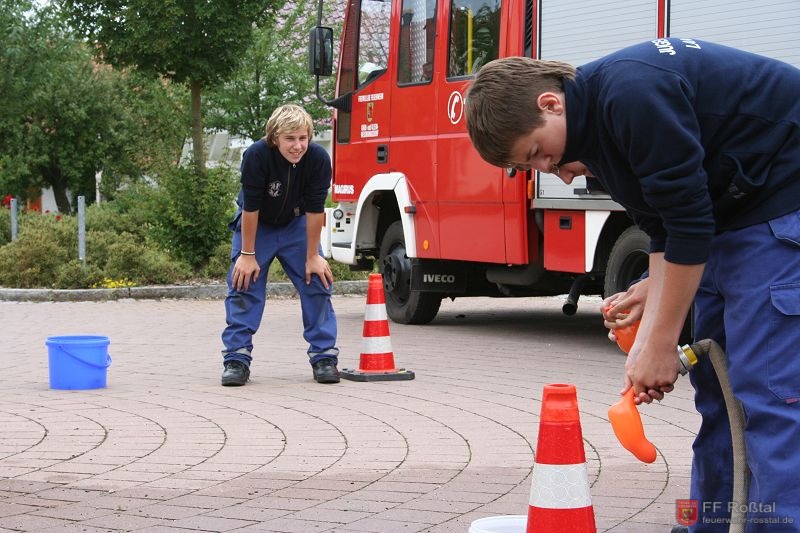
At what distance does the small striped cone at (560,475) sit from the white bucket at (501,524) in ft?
0.53

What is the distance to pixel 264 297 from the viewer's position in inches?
321

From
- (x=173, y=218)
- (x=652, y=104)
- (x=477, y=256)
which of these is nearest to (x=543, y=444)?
(x=652, y=104)

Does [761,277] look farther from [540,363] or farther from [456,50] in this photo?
[456,50]

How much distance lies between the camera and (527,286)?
11.0m

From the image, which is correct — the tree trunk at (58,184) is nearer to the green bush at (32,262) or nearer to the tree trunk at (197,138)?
the tree trunk at (197,138)

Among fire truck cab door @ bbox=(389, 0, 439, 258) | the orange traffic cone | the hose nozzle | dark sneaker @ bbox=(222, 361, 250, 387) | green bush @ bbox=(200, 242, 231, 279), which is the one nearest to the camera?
the hose nozzle

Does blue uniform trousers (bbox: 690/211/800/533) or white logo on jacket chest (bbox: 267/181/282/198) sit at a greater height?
white logo on jacket chest (bbox: 267/181/282/198)

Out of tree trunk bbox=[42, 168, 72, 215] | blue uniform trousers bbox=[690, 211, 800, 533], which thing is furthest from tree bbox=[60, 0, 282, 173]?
tree trunk bbox=[42, 168, 72, 215]

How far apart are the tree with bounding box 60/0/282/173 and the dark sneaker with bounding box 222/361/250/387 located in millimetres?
9453

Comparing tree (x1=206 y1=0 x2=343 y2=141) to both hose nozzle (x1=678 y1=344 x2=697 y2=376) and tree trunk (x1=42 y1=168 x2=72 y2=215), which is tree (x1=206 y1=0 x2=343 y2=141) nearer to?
tree trunk (x1=42 y1=168 x2=72 y2=215)

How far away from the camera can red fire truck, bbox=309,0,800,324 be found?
9.15m

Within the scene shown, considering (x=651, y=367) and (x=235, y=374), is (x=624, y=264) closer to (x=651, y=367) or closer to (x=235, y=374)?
(x=235, y=374)

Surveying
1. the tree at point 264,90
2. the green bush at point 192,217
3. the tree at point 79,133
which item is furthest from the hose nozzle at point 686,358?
the tree at point 79,133

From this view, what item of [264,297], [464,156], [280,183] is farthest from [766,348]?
[464,156]
